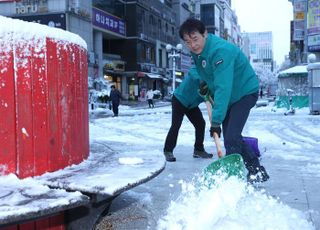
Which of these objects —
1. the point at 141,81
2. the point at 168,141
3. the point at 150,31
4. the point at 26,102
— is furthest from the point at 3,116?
the point at 150,31

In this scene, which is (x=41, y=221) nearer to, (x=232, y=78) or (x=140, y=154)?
(x=140, y=154)

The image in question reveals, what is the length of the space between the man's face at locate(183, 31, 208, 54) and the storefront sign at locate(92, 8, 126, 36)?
137 ft

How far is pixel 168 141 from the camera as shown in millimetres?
6539

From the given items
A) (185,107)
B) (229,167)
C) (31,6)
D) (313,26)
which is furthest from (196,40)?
(313,26)

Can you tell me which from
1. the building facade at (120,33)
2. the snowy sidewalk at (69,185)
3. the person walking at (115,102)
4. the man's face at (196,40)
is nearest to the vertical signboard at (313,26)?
the building facade at (120,33)

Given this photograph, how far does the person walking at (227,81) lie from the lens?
13.6ft

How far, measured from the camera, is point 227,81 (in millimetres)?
4133

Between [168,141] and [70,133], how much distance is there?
2.98 m

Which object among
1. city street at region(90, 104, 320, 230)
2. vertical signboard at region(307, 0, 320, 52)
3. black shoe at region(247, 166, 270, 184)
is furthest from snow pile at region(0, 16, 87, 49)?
vertical signboard at region(307, 0, 320, 52)

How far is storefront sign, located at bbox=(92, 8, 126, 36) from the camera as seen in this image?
4556cm

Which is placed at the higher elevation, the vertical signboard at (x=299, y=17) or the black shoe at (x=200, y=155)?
the vertical signboard at (x=299, y=17)

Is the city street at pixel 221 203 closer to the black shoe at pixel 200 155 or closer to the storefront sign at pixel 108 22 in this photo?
the black shoe at pixel 200 155

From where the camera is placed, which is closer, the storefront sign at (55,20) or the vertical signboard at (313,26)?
the storefront sign at (55,20)

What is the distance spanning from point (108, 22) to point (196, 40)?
45.2 metres
